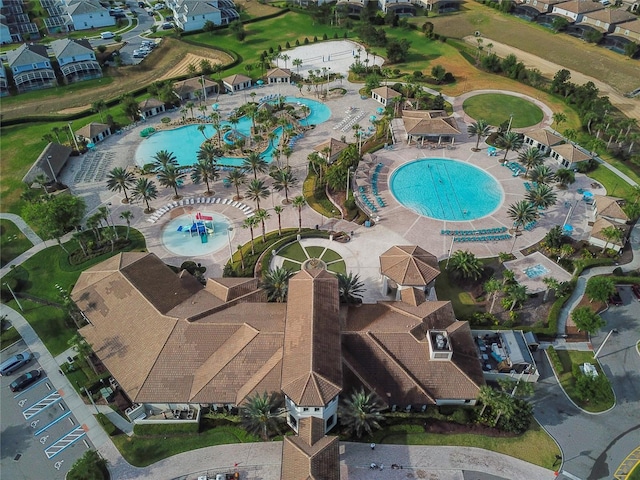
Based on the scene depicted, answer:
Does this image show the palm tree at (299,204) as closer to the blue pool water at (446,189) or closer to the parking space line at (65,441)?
the blue pool water at (446,189)

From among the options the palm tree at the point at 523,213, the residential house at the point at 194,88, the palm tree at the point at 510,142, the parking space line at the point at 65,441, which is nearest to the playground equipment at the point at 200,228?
Result: the parking space line at the point at 65,441

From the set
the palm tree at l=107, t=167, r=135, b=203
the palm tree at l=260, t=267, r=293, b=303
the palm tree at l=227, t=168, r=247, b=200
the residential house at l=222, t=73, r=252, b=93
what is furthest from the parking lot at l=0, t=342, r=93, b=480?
the residential house at l=222, t=73, r=252, b=93

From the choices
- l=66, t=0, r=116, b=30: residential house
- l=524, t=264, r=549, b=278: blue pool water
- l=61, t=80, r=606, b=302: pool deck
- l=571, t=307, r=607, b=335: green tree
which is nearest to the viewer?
l=571, t=307, r=607, b=335: green tree

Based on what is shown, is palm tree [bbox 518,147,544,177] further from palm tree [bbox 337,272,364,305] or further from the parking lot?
the parking lot

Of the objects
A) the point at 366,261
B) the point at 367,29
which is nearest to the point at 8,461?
the point at 366,261

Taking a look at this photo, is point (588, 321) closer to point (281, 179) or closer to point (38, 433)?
point (281, 179)

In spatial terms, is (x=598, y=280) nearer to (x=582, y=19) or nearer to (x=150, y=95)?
(x=150, y=95)

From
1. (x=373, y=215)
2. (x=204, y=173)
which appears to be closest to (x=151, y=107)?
(x=204, y=173)
